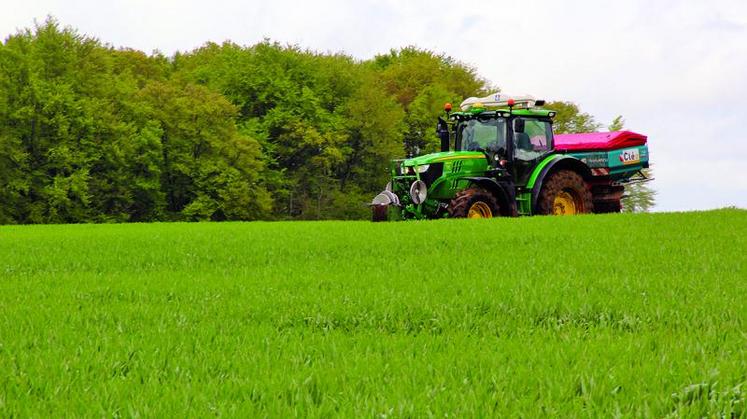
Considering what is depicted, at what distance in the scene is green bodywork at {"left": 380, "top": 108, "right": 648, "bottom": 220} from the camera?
16672 mm

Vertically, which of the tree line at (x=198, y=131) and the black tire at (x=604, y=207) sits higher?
the tree line at (x=198, y=131)

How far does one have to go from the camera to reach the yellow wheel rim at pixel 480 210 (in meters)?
16.7

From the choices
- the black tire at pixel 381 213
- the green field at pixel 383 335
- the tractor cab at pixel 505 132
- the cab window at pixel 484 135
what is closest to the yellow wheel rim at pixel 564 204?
the tractor cab at pixel 505 132

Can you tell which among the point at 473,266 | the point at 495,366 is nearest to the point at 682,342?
the point at 495,366

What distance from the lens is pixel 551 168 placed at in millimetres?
18016

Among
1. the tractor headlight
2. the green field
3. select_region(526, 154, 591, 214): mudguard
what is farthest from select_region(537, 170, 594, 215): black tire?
the green field

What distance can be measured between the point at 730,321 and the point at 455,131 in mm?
14020

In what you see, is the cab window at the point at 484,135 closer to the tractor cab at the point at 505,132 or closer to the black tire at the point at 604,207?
the tractor cab at the point at 505,132

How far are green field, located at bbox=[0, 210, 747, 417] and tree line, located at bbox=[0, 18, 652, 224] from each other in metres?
29.7

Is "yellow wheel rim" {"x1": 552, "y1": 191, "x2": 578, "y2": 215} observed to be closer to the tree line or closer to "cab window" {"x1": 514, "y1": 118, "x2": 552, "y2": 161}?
"cab window" {"x1": 514, "y1": 118, "x2": 552, "y2": 161}

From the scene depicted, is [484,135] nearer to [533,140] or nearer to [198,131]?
[533,140]

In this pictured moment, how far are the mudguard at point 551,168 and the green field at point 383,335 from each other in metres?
8.55

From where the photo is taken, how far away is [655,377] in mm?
3230

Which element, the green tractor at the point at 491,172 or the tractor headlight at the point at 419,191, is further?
the green tractor at the point at 491,172
